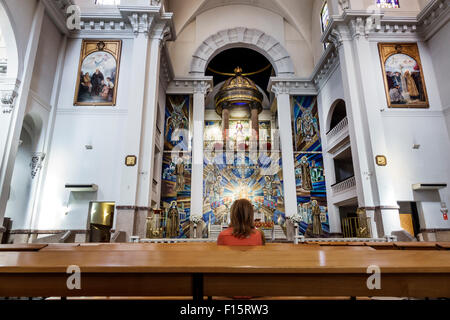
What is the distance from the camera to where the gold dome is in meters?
16.9

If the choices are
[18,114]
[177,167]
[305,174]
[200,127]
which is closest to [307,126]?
[305,174]

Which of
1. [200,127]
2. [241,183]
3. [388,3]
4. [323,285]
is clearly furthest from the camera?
[241,183]

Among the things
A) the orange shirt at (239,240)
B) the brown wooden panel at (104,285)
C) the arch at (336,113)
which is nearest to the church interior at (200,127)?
the arch at (336,113)

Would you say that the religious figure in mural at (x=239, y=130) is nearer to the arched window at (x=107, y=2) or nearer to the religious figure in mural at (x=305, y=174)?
the religious figure in mural at (x=305, y=174)

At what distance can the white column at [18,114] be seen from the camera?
25.5 feet

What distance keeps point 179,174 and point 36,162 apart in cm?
614

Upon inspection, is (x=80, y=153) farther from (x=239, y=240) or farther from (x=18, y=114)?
(x=239, y=240)

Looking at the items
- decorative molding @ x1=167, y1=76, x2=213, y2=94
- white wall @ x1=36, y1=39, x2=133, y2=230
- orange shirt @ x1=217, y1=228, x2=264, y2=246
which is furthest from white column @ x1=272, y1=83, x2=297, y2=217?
orange shirt @ x1=217, y1=228, x2=264, y2=246

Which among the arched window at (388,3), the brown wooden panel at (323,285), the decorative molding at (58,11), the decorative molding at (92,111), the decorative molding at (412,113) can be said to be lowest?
the brown wooden panel at (323,285)

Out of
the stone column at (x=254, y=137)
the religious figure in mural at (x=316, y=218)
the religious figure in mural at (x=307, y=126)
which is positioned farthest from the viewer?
the stone column at (x=254, y=137)

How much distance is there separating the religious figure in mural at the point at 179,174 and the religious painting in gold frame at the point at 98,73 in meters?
4.57

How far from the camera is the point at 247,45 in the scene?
16.3 meters

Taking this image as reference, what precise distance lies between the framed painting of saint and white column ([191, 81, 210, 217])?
8.64 m

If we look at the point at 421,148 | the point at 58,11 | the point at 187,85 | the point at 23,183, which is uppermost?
the point at 58,11
